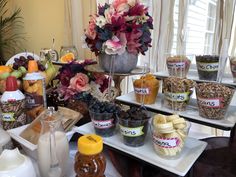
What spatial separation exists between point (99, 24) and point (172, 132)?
469mm

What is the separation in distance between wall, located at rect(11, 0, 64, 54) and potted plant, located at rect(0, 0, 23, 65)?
0.10 meters

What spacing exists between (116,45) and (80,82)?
24cm

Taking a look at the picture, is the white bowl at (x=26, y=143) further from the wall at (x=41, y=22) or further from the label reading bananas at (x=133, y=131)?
the wall at (x=41, y=22)

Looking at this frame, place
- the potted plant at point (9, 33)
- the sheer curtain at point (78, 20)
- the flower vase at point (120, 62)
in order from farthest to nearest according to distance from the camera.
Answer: the potted plant at point (9, 33) < the sheer curtain at point (78, 20) < the flower vase at point (120, 62)

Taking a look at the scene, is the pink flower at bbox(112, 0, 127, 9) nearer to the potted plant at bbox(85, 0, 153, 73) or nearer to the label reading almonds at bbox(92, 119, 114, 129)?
the potted plant at bbox(85, 0, 153, 73)

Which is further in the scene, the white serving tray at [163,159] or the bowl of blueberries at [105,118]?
the bowl of blueberries at [105,118]

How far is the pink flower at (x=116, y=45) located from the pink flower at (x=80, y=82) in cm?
18

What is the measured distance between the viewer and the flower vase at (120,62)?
2.81ft

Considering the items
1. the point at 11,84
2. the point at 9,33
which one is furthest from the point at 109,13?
the point at 9,33

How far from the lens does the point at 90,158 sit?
497 millimetres

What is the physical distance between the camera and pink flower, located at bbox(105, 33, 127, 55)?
0.80 metres

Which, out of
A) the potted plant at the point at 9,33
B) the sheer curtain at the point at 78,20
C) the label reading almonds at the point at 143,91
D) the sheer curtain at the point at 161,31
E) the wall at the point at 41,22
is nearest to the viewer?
the label reading almonds at the point at 143,91

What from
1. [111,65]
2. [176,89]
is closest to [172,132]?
[176,89]

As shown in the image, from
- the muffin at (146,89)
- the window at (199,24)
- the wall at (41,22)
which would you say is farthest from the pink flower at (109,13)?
the wall at (41,22)
